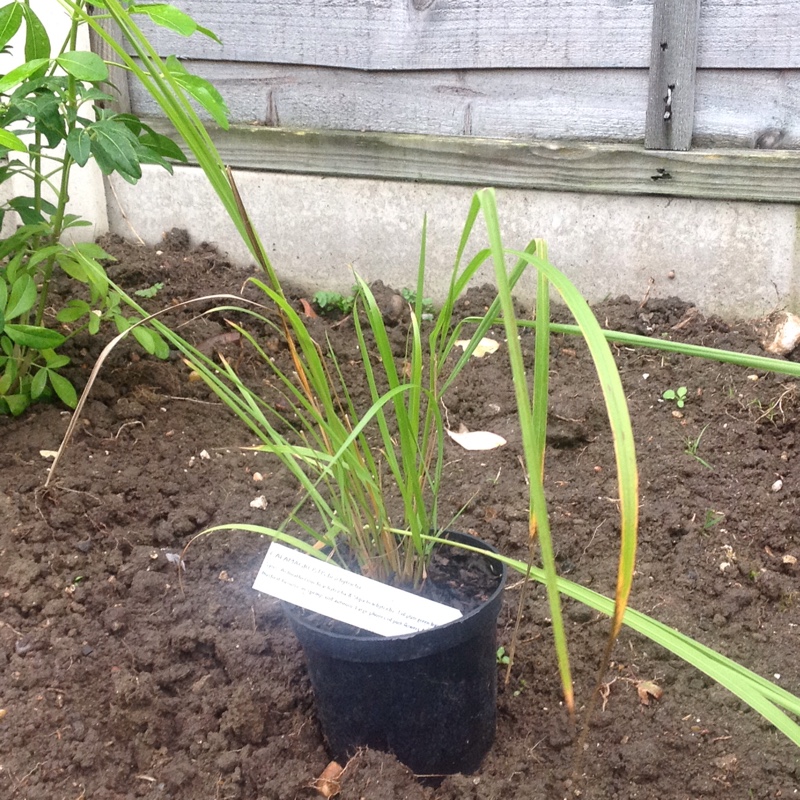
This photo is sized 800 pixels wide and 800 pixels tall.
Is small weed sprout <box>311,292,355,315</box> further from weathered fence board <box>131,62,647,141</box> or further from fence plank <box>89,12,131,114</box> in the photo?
fence plank <box>89,12,131,114</box>

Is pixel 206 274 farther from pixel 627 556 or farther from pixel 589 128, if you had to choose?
pixel 627 556

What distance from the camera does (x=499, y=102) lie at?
221 centimetres

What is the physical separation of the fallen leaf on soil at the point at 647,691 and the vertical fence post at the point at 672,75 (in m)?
1.45

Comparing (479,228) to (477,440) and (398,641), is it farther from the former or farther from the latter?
(398,641)

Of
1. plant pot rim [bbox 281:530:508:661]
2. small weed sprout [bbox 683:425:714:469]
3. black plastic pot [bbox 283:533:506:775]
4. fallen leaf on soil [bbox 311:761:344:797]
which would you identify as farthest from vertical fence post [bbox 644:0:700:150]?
fallen leaf on soil [bbox 311:761:344:797]

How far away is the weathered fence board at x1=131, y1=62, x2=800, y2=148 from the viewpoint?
2.00 metres

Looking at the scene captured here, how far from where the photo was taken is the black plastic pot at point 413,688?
0.99 metres

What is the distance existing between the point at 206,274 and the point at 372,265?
1.75 feet

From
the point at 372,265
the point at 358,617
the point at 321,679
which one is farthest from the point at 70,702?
the point at 372,265

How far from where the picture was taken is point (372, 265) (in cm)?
244

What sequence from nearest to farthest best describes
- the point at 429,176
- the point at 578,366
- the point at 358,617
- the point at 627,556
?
the point at 627,556 → the point at 358,617 → the point at 578,366 → the point at 429,176

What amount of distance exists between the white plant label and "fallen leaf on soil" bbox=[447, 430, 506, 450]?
0.86 metres

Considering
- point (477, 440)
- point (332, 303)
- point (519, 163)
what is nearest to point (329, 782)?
point (477, 440)

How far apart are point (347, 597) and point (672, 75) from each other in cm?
171
